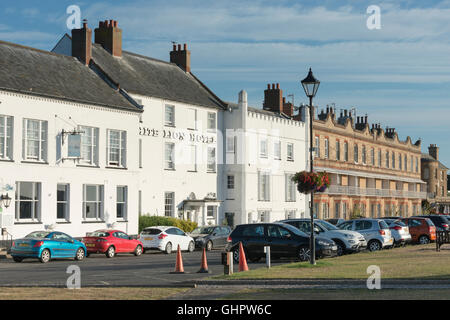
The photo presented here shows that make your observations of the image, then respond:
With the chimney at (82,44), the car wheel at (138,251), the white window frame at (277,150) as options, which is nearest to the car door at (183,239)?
the car wheel at (138,251)

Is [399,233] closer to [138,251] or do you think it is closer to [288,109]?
[138,251]

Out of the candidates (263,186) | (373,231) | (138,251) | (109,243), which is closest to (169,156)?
(263,186)

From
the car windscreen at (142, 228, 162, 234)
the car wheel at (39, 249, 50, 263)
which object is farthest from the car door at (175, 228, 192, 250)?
the car wheel at (39, 249, 50, 263)

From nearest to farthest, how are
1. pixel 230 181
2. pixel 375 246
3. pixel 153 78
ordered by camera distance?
pixel 375 246 < pixel 153 78 < pixel 230 181

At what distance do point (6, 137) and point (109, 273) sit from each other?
50.6ft

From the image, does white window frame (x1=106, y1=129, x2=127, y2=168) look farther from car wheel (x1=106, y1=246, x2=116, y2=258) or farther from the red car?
car wheel (x1=106, y1=246, x2=116, y2=258)

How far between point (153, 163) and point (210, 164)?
6.70m

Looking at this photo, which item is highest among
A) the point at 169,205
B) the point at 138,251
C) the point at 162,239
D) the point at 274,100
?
the point at 274,100

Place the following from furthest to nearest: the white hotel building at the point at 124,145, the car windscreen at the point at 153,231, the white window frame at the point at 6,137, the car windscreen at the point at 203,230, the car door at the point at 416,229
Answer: the car windscreen at the point at 203,230 → the car door at the point at 416,229 → the white hotel building at the point at 124,145 → the car windscreen at the point at 153,231 → the white window frame at the point at 6,137

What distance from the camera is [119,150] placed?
4309 centimetres

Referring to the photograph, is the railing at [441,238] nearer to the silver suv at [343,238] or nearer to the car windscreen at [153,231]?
the silver suv at [343,238]

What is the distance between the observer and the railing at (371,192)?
2785 inches

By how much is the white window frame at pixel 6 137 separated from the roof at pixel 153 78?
30.9ft
